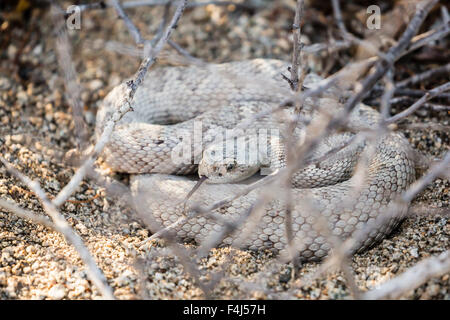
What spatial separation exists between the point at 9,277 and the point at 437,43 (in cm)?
438

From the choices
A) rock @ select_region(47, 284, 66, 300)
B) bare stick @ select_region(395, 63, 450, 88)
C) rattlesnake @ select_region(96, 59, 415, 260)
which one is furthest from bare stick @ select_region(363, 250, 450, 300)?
bare stick @ select_region(395, 63, 450, 88)

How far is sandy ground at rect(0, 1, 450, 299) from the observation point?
2910 mm

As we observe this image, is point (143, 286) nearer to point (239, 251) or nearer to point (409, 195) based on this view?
point (239, 251)

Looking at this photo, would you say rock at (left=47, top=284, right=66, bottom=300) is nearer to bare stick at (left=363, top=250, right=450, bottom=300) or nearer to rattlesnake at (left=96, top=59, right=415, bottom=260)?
rattlesnake at (left=96, top=59, right=415, bottom=260)

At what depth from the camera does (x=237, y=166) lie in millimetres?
3842

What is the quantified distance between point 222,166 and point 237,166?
0.15m

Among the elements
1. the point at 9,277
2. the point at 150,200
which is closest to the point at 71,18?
the point at 150,200

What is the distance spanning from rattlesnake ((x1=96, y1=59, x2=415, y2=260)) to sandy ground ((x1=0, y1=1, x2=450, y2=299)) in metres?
0.19

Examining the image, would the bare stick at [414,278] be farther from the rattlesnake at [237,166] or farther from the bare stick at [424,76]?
the bare stick at [424,76]

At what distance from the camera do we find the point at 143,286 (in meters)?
2.67

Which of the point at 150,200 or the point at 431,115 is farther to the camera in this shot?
the point at 431,115

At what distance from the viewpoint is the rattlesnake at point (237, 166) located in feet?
10.6

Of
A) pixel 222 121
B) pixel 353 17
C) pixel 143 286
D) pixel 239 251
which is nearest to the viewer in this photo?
pixel 143 286
